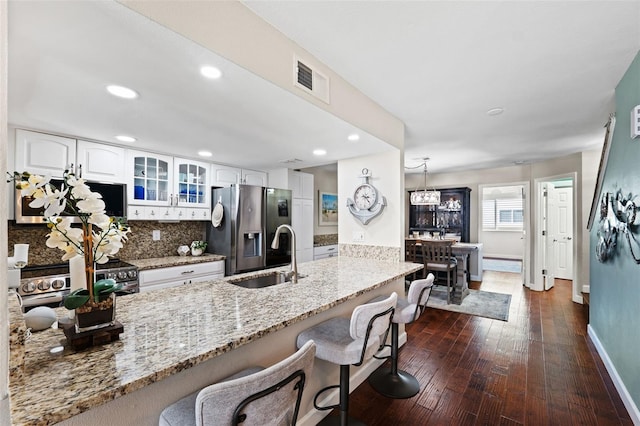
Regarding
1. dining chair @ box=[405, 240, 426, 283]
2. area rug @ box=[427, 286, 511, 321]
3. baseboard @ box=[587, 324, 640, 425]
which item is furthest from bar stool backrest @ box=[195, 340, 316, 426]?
dining chair @ box=[405, 240, 426, 283]

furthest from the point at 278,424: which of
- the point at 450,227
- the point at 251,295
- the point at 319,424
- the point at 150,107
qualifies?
the point at 450,227

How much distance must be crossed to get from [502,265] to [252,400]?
838 cm

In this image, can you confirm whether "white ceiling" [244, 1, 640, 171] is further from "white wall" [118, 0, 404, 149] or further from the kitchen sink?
the kitchen sink

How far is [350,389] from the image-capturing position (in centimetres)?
216

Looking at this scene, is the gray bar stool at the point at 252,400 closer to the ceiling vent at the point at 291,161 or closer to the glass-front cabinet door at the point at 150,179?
the glass-front cabinet door at the point at 150,179

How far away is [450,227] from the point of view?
729cm

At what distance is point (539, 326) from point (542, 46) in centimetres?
324

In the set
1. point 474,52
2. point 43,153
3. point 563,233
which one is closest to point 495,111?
point 474,52

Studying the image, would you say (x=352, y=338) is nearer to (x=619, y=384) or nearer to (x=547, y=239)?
(x=619, y=384)

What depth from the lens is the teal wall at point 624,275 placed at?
187 centimetres

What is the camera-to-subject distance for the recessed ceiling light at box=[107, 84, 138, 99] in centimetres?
165

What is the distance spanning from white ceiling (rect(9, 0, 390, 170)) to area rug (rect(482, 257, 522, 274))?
5.92 m

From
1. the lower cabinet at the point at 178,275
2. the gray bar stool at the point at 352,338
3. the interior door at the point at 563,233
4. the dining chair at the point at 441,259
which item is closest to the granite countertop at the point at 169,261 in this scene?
the lower cabinet at the point at 178,275

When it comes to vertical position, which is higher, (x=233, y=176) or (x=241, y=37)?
(x=241, y=37)
